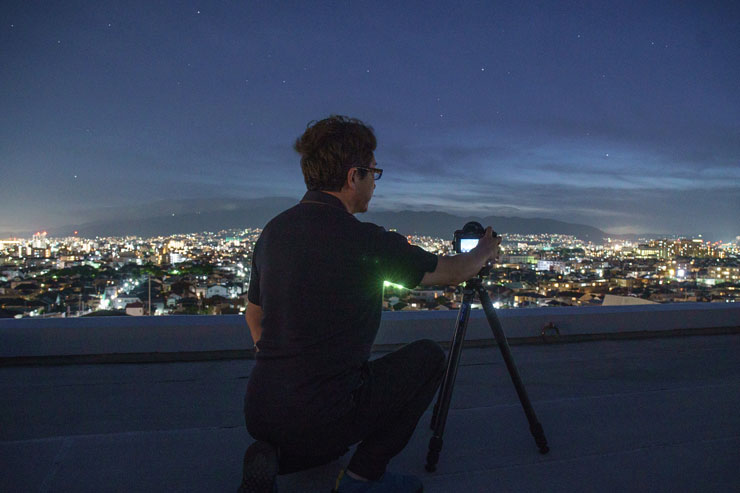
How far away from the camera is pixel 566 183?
2303 centimetres

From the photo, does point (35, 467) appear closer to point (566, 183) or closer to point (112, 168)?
point (112, 168)

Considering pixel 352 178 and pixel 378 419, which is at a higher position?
pixel 352 178

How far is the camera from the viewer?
1349mm

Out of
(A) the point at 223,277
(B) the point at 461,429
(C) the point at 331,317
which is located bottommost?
(B) the point at 461,429

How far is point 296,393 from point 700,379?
2.51 m

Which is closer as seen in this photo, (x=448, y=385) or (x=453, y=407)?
(x=448, y=385)

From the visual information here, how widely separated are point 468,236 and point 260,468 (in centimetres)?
87

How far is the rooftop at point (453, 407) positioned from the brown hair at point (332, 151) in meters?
0.98

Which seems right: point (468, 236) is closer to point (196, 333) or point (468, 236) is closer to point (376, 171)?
point (376, 171)

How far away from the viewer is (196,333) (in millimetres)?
2730

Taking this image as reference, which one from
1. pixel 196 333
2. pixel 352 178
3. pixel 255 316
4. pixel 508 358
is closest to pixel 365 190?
pixel 352 178

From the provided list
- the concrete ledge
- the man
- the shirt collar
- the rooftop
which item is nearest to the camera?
the man

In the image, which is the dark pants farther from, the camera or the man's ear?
the man's ear

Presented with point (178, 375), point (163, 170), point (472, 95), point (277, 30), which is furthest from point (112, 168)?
point (178, 375)
